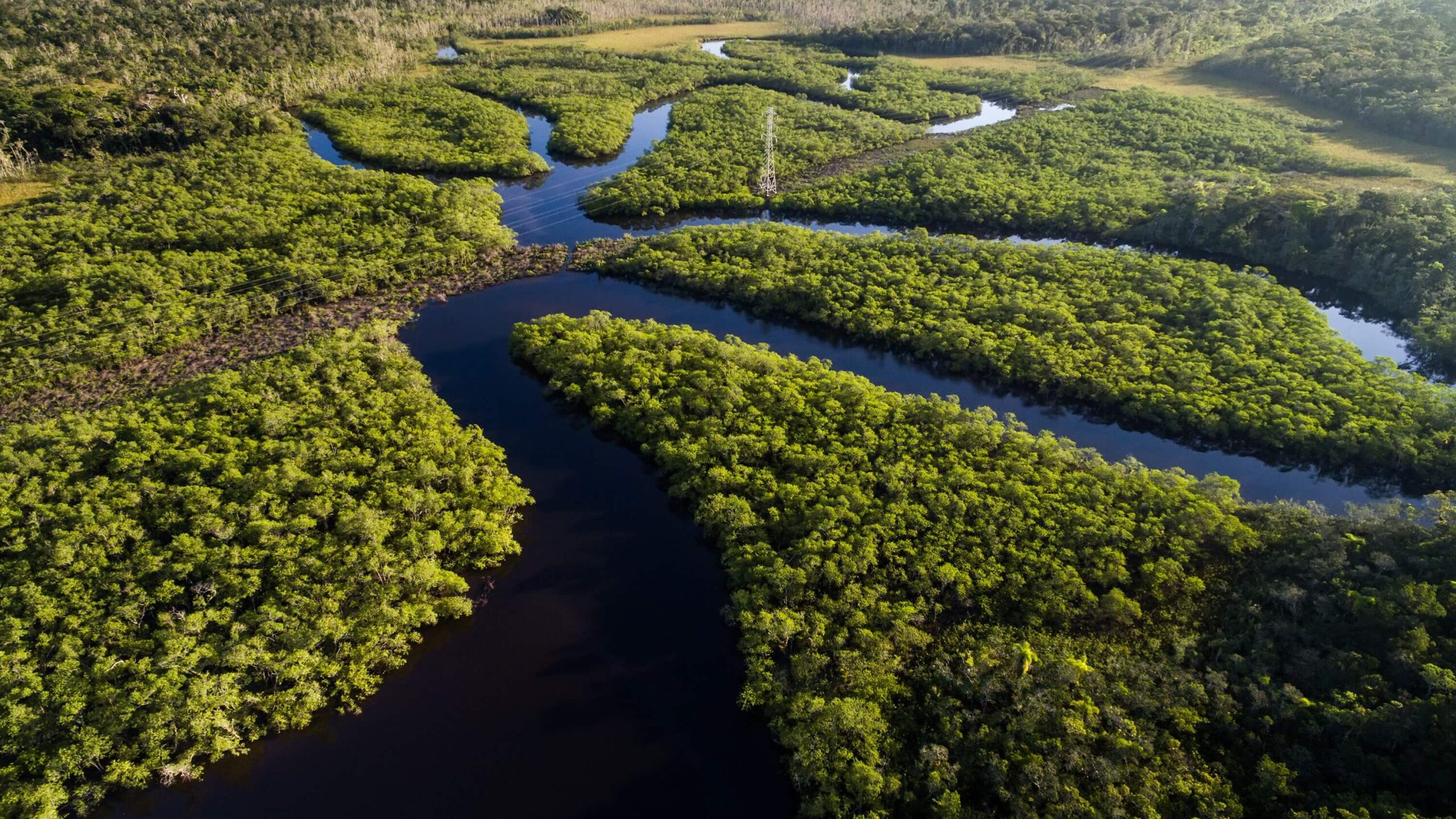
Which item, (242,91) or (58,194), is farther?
(242,91)

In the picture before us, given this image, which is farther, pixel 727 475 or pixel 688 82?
pixel 688 82

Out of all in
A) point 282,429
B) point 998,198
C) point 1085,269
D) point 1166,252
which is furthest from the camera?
point 998,198

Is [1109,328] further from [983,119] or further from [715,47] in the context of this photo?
[715,47]

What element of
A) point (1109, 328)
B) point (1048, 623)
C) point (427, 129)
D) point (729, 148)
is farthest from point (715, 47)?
point (1048, 623)

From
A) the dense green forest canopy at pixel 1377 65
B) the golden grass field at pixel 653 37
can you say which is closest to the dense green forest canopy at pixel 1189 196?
the dense green forest canopy at pixel 1377 65

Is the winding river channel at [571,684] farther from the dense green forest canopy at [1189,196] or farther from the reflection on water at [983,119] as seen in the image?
the reflection on water at [983,119]

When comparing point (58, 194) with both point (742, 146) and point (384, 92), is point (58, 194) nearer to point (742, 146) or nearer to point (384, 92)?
point (384, 92)

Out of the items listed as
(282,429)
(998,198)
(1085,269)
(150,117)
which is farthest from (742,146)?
(150,117)
